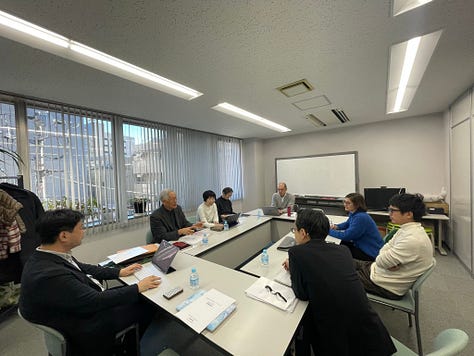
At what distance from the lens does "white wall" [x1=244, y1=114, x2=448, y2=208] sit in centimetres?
399

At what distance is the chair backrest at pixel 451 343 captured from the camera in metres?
0.74

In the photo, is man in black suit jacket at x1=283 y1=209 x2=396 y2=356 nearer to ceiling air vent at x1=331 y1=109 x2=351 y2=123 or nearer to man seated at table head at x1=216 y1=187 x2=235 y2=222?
man seated at table head at x1=216 y1=187 x2=235 y2=222

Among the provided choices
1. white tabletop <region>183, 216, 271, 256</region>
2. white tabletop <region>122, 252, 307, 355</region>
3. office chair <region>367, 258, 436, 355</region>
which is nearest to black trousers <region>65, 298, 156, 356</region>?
white tabletop <region>122, 252, 307, 355</region>

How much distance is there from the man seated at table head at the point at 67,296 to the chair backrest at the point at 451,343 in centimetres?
159

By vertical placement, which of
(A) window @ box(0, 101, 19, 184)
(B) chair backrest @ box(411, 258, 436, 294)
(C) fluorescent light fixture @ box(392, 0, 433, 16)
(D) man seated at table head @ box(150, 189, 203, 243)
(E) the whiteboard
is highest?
(C) fluorescent light fixture @ box(392, 0, 433, 16)

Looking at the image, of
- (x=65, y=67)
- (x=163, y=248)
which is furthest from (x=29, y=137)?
(x=163, y=248)

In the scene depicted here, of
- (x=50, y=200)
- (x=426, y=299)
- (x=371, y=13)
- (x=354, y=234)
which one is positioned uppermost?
(x=371, y=13)

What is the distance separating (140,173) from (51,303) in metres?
2.92

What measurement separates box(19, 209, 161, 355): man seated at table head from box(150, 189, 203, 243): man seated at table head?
1.15m

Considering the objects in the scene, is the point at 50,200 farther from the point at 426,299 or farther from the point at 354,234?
the point at 426,299

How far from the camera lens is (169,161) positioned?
13.6 feet

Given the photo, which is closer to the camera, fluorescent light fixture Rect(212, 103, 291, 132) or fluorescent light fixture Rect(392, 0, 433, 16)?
fluorescent light fixture Rect(392, 0, 433, 16)

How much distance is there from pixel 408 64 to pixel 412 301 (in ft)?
7.64

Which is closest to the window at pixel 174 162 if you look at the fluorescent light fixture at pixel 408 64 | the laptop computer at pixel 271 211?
the laptop computer at pixel 271 211
